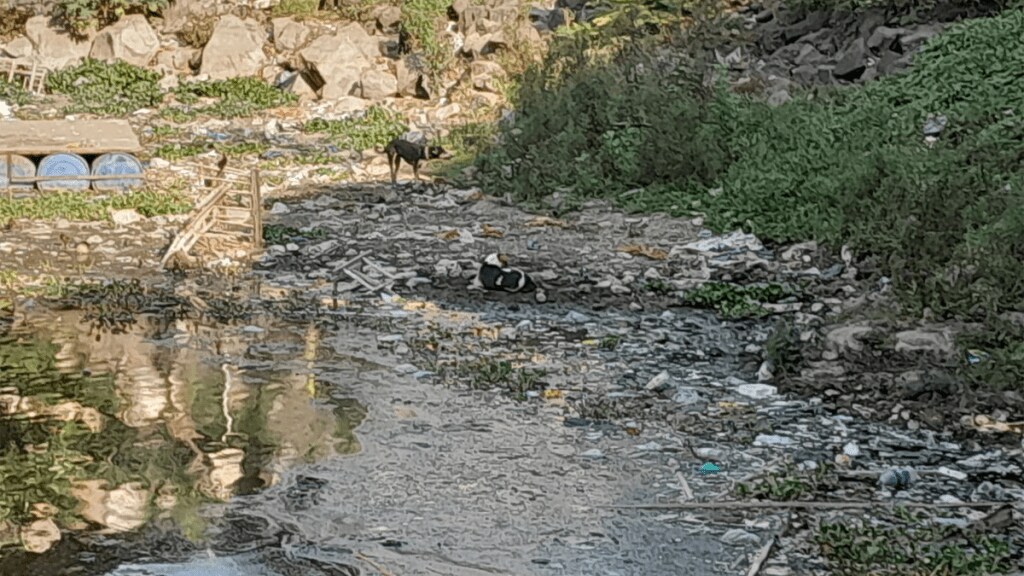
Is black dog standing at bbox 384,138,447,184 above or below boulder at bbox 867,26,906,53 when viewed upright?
below

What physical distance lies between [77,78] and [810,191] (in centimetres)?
1088

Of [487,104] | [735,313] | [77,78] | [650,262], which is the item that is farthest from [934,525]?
[77,78]

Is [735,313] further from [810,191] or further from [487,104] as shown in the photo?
[487,104]

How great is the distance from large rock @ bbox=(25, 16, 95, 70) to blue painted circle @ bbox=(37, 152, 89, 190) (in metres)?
6.97

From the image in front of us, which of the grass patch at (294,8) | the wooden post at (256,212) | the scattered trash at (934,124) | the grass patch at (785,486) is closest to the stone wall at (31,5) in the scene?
the grass patch at (294,8)

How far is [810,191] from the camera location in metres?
9.49

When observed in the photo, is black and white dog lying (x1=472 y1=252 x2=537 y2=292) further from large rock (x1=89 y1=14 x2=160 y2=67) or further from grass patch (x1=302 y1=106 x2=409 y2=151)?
large rock (x1=89 y1=14 x2=160 y2=67)

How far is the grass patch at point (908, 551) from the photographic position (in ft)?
14.5

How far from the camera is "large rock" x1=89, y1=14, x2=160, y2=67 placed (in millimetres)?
17594

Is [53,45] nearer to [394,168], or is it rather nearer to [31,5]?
[31,5]

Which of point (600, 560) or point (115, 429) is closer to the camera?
point (600, 560)

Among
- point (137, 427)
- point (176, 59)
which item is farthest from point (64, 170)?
point (176, 59)

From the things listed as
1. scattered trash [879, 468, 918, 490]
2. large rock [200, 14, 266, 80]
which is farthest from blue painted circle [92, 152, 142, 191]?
scattered trash [879, 468, 918, 490]

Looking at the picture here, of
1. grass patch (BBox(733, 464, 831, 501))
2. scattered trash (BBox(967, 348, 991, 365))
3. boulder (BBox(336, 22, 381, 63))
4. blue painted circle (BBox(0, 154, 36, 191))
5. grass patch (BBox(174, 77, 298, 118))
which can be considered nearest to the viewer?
grass patch (BBox(733, 464, 831, 501))
